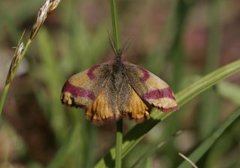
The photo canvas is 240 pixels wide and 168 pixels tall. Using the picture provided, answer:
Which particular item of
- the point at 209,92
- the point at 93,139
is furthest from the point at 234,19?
the point at 93,139

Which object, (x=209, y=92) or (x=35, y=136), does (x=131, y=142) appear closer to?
(x=209, y=92)

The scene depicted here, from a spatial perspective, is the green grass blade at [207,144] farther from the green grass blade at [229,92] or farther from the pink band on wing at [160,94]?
the green grass blade at [229,92]

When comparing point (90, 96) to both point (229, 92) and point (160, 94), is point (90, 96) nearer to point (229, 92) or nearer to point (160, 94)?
point (160, 94)

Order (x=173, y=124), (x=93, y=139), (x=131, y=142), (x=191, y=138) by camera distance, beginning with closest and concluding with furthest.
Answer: (x=131, y=142)
(x=93, y=139)
(x=173, y=124)
(x=191, y=138)

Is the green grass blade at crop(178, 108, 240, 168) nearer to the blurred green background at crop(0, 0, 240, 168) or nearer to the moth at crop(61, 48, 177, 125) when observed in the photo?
the blurred green background at crop(0, 0, 240, 168)

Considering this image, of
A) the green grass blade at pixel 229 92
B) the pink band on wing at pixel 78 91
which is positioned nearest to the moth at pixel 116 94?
the pink band on wing at pixel 78 91
